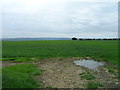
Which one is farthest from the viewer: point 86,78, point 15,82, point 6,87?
point 86,78

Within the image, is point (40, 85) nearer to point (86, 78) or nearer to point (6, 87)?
point (6, 87)

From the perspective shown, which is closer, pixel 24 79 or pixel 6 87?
pixel 6 87

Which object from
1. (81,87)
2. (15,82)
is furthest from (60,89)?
(15,82)

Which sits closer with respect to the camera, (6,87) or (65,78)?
(6,87)

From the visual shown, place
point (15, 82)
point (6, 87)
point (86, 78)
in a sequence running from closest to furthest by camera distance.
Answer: point (6, 87)
point (15, 82)
point (86, 78)

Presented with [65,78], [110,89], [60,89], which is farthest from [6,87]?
[110,89]

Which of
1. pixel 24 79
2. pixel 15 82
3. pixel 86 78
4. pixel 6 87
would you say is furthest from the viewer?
pixel 86 78

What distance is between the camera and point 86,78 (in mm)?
7602

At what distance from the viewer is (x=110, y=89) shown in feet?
20.4

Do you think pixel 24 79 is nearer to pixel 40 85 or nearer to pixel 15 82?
pixel 15 82

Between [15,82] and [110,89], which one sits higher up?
[15,82]

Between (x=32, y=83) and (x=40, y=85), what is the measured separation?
18.3 inches

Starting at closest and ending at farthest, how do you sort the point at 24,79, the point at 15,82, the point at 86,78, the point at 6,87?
the point at 6,87 < the point at 15,82 < the point at 24,79 < the point at 86,78

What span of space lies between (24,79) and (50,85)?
1.55 m
